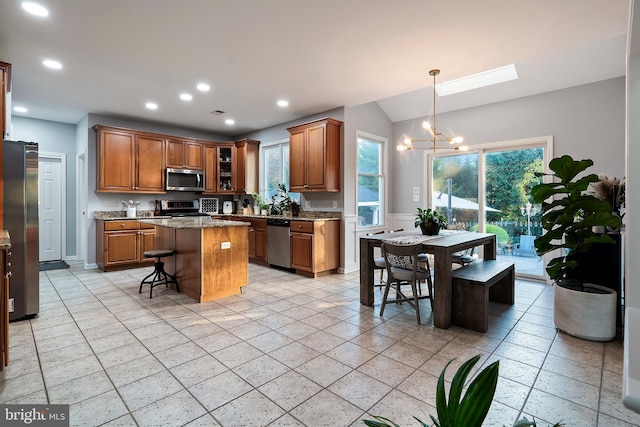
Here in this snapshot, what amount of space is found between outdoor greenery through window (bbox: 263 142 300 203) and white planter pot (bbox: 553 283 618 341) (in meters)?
4.29

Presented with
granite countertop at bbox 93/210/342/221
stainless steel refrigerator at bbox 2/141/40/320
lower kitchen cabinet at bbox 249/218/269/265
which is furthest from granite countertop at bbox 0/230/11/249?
lower kitchen cabinet at bbox 249/218/269/265

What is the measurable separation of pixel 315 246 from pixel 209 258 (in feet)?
5.52

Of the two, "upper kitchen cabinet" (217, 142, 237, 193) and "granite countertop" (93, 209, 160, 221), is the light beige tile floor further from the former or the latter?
"upper kitchen cabinet" (217, 142, 237, 193)

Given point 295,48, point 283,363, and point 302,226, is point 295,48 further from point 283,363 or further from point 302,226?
point 283,363

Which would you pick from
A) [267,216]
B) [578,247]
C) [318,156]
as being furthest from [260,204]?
[578,247]

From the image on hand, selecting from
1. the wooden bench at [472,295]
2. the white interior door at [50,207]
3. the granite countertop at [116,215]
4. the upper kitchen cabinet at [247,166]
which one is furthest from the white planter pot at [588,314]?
the white interior door at [50,207]

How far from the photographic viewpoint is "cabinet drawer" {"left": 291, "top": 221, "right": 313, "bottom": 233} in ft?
16.3

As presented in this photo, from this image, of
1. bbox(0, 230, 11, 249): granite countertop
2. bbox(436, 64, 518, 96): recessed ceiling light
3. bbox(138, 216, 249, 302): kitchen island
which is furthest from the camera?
bbox(436, 64, 518, 96): recessed ceiling light

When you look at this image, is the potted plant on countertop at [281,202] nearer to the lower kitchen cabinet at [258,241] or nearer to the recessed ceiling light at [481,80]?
the lower kitchen cabinet at [258,241]

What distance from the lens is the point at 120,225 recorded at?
5.41m

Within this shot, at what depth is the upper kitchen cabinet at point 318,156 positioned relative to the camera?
5145 millimetres

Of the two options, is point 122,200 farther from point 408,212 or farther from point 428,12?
point 428,12

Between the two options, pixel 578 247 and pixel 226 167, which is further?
pixel 226 167

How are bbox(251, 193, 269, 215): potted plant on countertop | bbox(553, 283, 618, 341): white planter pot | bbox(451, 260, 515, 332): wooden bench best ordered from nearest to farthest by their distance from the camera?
bbox(553, 283, 618, 341): white planter pot < bbox(451, 260, 515, 332): wooden bench < bbox(251, 193, 269, 215): potted plant on countertop
